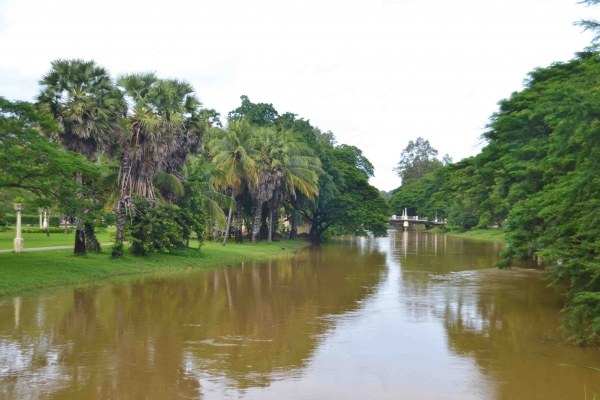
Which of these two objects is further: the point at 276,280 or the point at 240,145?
the point at 240,145

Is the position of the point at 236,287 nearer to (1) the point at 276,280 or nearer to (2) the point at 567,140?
(1) the point at 276,280

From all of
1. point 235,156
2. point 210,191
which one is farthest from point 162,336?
point 235,156

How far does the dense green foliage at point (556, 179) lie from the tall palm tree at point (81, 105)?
48.5 feet

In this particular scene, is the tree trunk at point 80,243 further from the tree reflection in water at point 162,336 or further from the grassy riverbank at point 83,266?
the tree reflection in water at point 162,336

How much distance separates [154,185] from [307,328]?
15.4m

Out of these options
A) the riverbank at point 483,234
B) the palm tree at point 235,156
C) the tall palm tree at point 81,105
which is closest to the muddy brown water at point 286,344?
the tall palm tree at point 81,105

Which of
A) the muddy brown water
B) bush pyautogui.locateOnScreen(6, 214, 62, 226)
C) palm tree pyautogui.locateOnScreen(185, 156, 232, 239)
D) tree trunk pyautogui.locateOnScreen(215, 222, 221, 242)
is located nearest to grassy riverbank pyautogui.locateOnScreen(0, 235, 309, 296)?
the muddy brown water

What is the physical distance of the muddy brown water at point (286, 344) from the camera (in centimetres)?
854

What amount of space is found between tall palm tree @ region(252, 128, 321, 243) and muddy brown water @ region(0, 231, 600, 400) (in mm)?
18110

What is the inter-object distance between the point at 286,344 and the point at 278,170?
1088 inches

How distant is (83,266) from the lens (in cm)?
2009

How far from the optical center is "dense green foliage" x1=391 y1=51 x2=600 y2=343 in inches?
445

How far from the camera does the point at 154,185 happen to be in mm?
26203

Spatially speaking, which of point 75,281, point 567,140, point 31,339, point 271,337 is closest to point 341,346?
point 271,337
